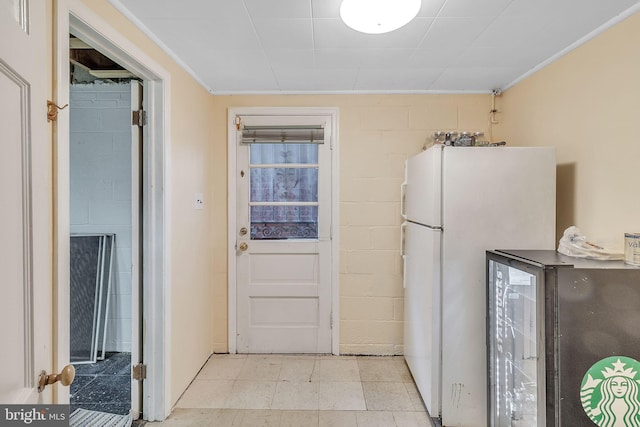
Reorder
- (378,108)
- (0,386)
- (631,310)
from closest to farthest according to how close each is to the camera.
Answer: (0,386) → (631,310) → (378,108)

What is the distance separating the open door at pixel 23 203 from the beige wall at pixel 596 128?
2.43m

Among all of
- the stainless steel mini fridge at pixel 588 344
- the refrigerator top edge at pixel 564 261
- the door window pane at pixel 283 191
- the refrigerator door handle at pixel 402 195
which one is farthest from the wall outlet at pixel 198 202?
the stainless steel mini fridge at pixel 588 344

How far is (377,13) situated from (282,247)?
6.73 feet

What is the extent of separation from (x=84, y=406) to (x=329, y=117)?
2826mm

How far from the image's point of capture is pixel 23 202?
0.85 metres

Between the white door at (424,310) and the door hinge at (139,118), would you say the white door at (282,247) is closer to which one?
the white door at (424,310)

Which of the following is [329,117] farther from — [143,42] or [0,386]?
[0,386]

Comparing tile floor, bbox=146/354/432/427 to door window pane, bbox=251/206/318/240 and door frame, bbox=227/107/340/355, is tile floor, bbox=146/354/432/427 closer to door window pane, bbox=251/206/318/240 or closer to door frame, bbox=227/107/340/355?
door frame, bbox=227/107/340/355

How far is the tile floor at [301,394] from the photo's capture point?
2.27 meters

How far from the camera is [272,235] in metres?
3.18

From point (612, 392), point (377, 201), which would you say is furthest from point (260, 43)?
point (612, 392)

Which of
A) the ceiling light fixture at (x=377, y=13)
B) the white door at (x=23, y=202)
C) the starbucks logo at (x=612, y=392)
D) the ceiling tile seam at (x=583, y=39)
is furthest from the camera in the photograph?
the ceiling tile seam at (x=583, y=39)

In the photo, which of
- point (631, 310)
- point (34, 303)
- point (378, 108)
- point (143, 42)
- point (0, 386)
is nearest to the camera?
point (0, 386)

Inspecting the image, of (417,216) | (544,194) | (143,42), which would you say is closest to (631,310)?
(544,194)
